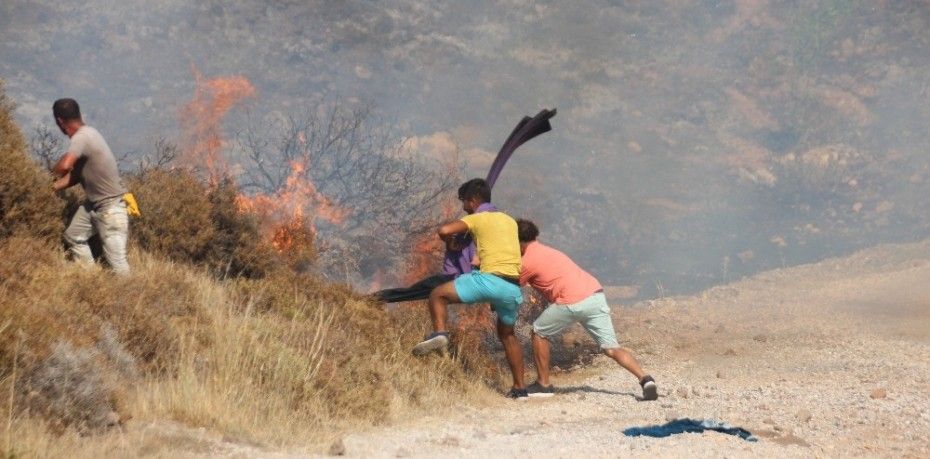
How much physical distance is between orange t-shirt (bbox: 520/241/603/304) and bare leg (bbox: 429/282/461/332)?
856mm

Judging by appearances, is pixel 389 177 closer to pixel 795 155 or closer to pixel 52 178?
pixel 52 178

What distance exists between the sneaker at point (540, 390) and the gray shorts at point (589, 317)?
2.16 feet

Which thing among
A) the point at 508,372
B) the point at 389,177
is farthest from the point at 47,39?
the point at 508,372

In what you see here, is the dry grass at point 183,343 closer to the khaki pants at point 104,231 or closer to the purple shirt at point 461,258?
the khaki pants at point 104,231

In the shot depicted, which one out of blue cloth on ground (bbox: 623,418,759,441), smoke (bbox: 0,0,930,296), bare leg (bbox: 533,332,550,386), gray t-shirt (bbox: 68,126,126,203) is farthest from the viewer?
smoke (bbox: 0,0,930,296)

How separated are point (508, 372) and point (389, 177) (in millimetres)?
10527

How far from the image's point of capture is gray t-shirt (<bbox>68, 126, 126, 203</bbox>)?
27.8 ft

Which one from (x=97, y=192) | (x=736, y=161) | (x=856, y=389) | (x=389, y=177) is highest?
(x=736, y=161)

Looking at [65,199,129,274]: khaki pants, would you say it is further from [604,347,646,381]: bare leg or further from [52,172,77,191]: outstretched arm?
[604,347,646,381]: bare leg

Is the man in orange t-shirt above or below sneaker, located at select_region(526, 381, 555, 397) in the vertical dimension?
above

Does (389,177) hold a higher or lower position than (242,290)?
higher

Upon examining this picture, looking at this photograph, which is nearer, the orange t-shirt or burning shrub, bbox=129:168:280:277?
the orange t-shirt

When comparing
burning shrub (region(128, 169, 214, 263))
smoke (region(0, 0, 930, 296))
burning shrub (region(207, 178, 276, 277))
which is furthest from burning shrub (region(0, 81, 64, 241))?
smoke (region(0, 0, 930, 296))

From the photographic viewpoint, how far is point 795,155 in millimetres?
38969
